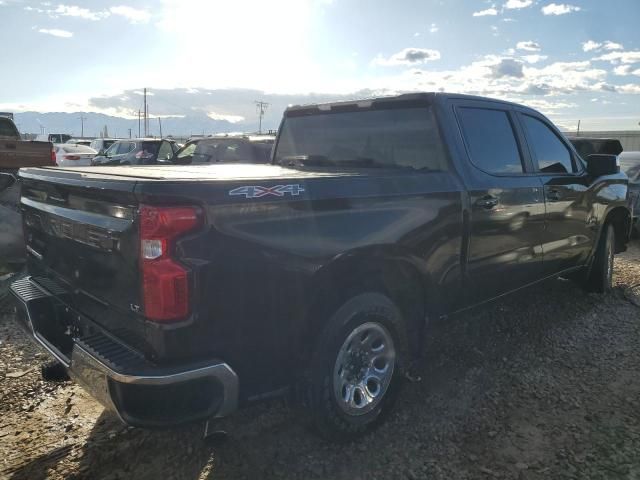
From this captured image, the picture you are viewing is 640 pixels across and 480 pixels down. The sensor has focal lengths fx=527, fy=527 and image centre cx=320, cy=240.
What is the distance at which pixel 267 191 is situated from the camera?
2381mm

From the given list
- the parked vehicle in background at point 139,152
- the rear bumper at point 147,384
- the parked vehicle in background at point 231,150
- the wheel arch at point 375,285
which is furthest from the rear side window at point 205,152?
the rear bumper at point 147,384

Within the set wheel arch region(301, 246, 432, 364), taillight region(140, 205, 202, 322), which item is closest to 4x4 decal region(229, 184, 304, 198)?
taillight region(140, 205, 202, 322)

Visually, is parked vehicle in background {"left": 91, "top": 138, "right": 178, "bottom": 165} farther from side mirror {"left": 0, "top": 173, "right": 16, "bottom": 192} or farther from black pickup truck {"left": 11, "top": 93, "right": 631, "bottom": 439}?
black pickup truck {"left": 11, "top": 93, "right": 631, "bottom": 439}

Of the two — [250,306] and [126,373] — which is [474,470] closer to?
[250,306]

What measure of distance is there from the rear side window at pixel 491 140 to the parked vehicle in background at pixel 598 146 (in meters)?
4.51

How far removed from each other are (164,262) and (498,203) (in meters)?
2.42

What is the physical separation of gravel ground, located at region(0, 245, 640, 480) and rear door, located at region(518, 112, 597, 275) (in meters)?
0.87

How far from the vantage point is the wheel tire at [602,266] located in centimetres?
555

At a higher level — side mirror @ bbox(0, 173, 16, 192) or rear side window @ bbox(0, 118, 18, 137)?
rear side window @ bbox(0, 118, 18, 137)

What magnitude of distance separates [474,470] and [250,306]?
1513 millimetres

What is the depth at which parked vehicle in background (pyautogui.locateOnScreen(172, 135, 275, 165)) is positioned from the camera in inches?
384

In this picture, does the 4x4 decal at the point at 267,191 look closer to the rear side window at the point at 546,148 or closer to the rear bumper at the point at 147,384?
the rear bumper at the point at 147,384

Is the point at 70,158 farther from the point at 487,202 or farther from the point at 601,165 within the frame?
the point at 487,202

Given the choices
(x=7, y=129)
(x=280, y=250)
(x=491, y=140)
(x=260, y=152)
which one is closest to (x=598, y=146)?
(x=260, y=152)
